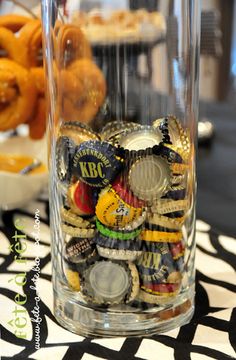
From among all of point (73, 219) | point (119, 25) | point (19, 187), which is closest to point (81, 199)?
point (73, 219)

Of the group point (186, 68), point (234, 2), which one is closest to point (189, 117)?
point (186, 68)

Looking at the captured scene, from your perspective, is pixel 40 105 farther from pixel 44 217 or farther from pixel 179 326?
pixel 179 326

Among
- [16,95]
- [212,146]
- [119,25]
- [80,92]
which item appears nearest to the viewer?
[80,92]

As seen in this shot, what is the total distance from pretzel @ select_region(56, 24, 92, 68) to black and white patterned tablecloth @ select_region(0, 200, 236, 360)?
0.21m

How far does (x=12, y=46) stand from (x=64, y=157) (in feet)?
0.95

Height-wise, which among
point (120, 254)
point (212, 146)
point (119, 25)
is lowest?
point (212, 146)

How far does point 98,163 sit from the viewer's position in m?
0.48

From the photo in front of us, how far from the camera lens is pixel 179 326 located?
51cm

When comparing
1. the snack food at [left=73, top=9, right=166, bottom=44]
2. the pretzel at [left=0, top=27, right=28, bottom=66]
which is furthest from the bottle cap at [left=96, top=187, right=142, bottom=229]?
the pretzel at [left=0, top=27, right=28, bottom=66]

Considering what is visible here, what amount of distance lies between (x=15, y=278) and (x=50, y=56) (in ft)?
0.72

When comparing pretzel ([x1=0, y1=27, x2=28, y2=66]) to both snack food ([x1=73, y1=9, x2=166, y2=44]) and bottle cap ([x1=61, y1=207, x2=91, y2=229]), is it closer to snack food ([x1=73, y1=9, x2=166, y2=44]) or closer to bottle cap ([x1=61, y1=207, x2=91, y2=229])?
snack food ([x1=73, y1=9, x2=166, y2=44])

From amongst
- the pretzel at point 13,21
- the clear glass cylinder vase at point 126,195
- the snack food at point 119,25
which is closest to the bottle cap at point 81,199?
the clear glass cylinder vase at point 126,195

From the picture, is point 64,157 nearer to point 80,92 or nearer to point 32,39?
point 80,92

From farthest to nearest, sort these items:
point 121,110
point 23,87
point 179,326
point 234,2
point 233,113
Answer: point 234,2, point 233,113, point 23,87, point 121,110, point 179,326
